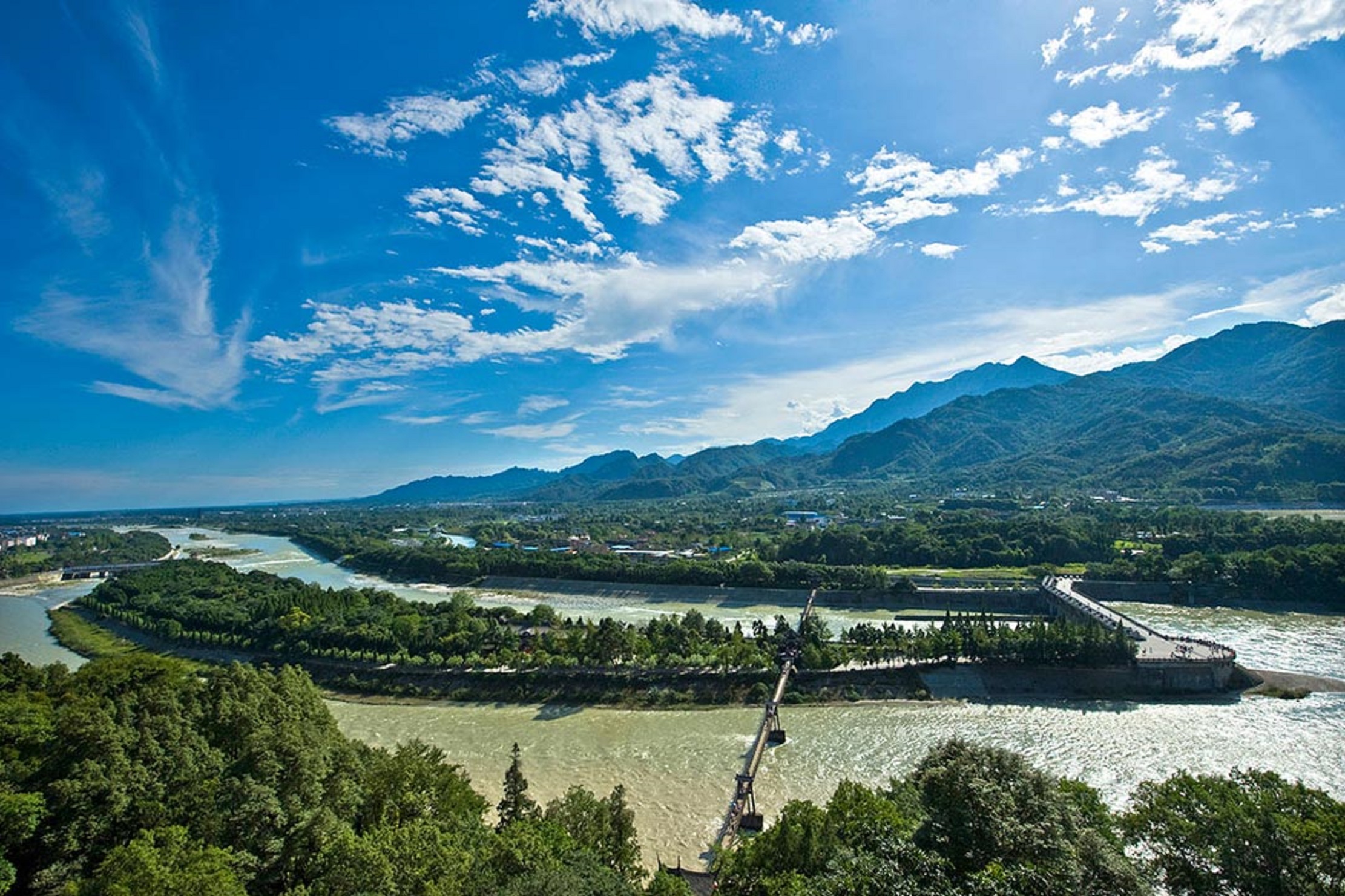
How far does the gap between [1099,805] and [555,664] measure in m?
26.1

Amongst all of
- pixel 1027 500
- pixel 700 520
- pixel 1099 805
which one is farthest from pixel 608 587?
pixel 1027 500

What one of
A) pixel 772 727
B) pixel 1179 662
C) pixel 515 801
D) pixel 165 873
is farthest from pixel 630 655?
pixel 1179 662

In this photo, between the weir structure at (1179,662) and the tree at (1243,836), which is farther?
the weir structure at (1179,662)

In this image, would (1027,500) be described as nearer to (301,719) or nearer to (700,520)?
(700,520)

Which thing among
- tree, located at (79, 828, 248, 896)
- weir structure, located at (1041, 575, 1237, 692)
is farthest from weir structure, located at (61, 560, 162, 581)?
weir structure, located at (1041, 575, 1237, 692)

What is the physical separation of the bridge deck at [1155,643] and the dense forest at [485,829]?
18612 mm

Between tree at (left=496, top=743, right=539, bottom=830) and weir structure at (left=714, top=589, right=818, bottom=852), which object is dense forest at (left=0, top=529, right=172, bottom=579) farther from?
tree at (left=496, top=743, right=539, bottom=830)

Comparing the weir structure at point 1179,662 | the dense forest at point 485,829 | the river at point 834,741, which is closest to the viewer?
the dense forest at point 485,829

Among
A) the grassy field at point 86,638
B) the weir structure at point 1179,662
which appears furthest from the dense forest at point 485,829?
the grassy field at point 86,638

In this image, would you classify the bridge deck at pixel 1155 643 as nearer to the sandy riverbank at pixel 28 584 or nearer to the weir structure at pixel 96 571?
the weir structure at pixel 96 571

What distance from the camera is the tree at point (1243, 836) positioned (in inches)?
405

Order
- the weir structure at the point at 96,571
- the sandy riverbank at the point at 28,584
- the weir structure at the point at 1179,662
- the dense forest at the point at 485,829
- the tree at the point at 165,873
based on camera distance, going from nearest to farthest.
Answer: the tree at the point at 165,873, the dense forest at the point at 485,829, the weir structure at the point at 1179,662, the sandy riverbank at the point at 28,584, the weir structure at the point at 96,571

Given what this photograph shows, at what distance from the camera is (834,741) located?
26.2 meters

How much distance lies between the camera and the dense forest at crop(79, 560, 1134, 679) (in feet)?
108
